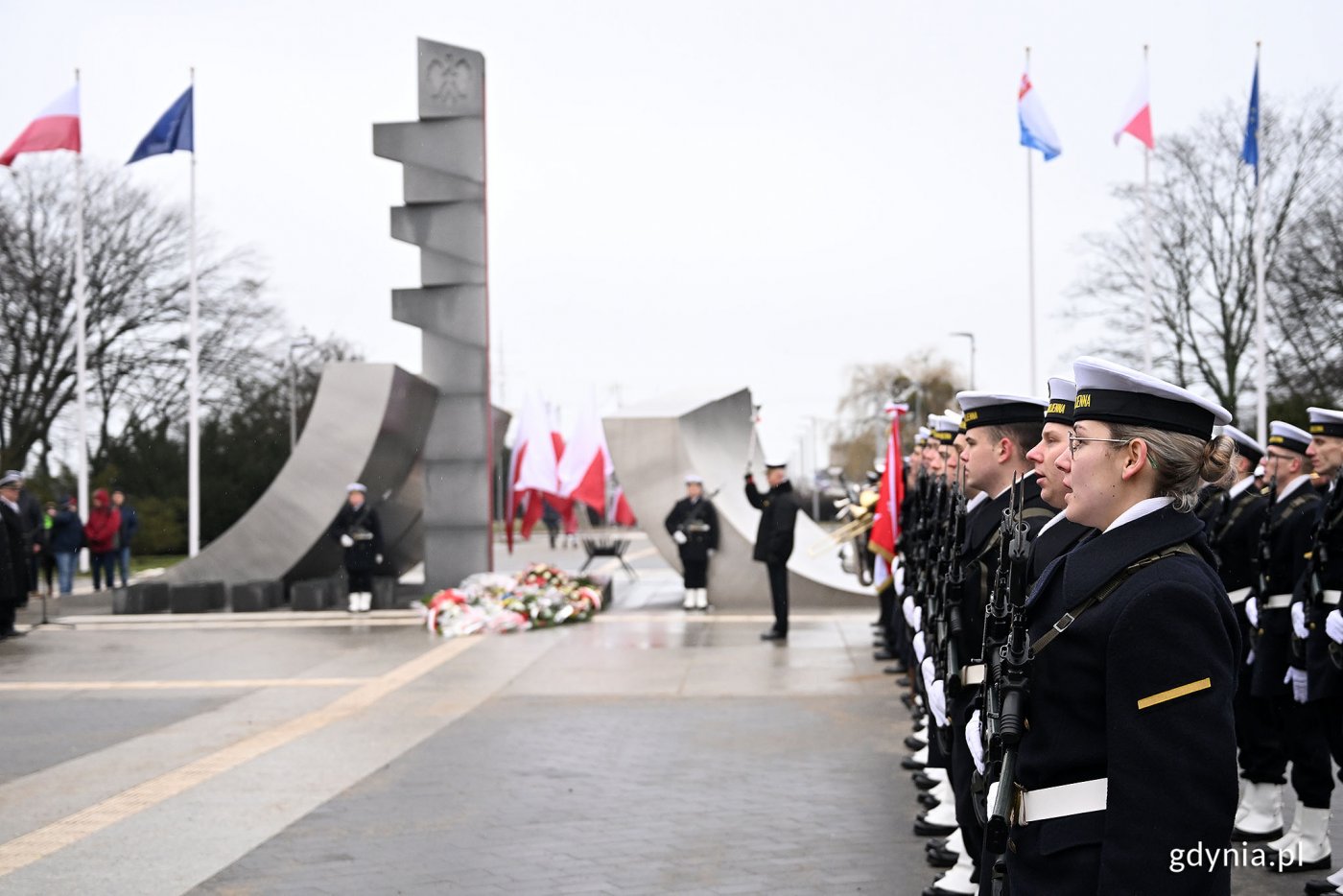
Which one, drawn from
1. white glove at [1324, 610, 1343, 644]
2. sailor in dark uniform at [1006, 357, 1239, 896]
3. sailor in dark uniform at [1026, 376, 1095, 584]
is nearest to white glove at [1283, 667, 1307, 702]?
white glove at [1324, 610, 1343, 644]

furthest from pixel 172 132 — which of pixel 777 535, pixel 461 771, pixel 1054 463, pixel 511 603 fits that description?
pixel 1054 463

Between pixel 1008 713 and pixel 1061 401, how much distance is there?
88 cm

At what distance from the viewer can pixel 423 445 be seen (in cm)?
2019

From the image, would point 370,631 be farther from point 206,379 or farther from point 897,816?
point 206,379

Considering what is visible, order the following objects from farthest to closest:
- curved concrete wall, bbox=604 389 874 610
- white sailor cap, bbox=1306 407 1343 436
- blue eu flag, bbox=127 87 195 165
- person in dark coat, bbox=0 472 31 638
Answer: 1. blue eu flag, bbox=127 87 195 165
2. curved concrete wall, bbox=604 389 874 610
3. person in dark coat, bbox=0 472 31 638
4. white sailor cap, bbox=1306 407 1343 436

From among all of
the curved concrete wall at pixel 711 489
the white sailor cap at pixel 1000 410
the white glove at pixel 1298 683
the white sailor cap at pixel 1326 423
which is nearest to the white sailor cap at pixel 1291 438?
the white sailor cap at pixel 1326 423

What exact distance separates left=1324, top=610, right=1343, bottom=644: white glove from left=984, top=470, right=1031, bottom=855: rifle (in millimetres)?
3109

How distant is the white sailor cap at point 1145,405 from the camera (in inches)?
113

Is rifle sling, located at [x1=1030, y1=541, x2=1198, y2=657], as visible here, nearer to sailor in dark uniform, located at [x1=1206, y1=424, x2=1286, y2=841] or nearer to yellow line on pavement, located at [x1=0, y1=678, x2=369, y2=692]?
sailor in dark uniform, located at [x1=1206, y1=424, x2=1286, y2=841]

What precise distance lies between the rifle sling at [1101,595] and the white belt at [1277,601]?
4.01 meters

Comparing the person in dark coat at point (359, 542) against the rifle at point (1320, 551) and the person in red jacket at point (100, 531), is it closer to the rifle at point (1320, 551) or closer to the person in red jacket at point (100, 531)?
the person in red jacket at point (100, 531)

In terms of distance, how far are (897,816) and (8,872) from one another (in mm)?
4120

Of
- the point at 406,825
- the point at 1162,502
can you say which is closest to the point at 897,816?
the point at 406,825

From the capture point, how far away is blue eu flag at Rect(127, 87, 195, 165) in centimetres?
2381
